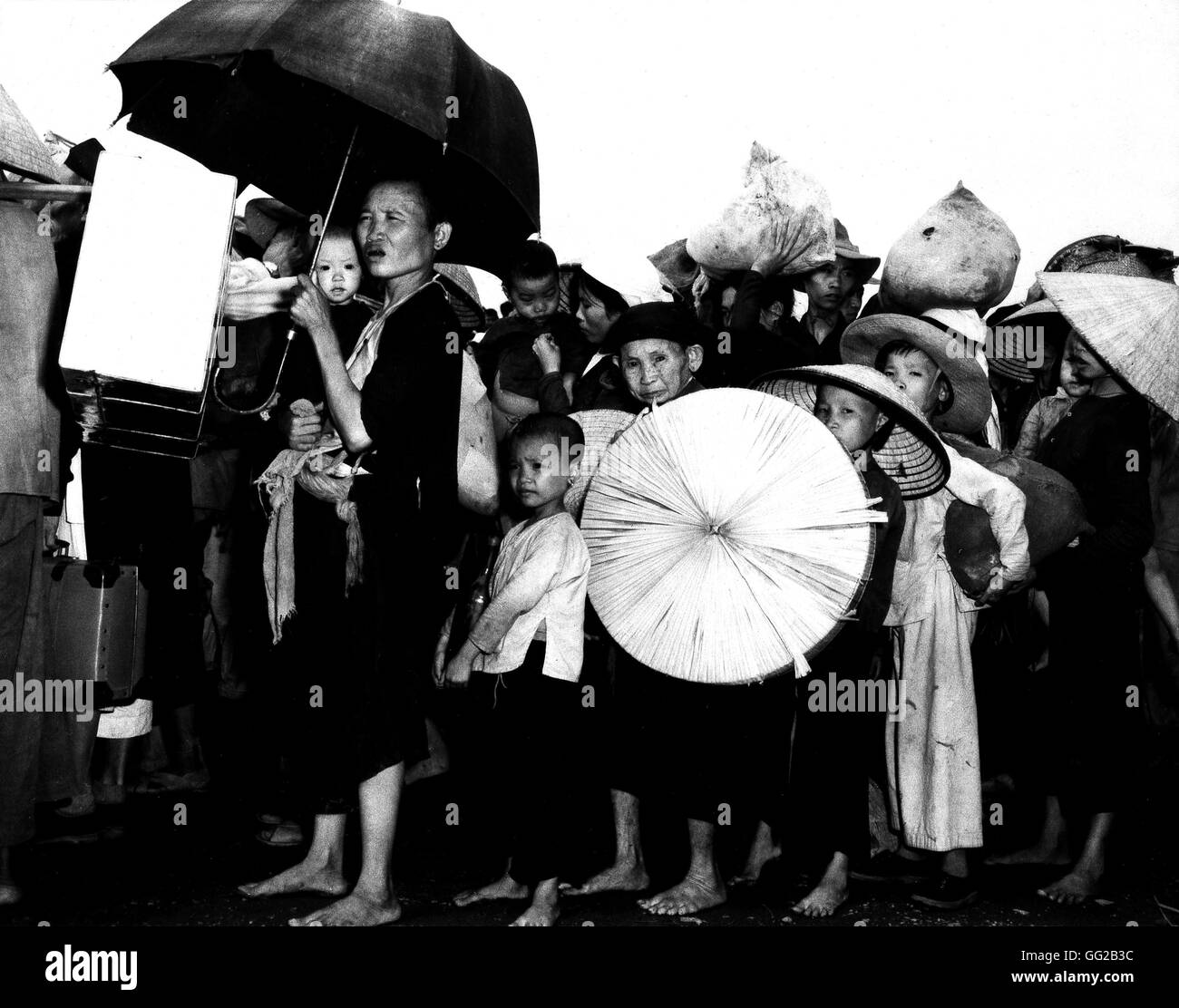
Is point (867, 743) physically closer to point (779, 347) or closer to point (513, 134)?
point (779, 347)

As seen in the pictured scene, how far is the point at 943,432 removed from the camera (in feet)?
15.6

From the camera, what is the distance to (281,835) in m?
4.72

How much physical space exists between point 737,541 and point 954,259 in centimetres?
184

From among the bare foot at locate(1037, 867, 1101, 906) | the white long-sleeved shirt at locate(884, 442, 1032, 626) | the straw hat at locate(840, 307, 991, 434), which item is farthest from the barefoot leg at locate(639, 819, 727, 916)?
the straw hat at locate(840, 307, 991, 434)

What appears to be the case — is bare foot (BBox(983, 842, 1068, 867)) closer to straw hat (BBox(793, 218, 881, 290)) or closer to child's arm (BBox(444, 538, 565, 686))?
child's arm (BBox(444, 538, 565, 686))

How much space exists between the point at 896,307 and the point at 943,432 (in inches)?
35.1

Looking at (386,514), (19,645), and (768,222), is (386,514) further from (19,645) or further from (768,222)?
(768,222)

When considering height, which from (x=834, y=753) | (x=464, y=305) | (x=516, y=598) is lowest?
(x=834, y=753)

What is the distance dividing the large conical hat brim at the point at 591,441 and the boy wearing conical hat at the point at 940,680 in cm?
91

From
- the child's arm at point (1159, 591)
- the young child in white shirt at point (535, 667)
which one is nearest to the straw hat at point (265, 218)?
the young child in white shirt at point (535, 667)

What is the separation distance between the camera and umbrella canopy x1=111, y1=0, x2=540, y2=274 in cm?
370

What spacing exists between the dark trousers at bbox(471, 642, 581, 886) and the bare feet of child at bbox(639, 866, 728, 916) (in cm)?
29

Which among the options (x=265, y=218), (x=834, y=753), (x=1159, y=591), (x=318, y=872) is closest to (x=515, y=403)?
(x=265, y=218)
